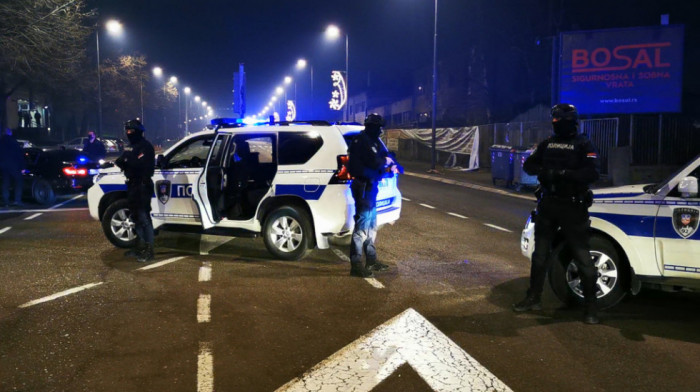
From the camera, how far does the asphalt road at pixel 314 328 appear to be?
4434 millimetres

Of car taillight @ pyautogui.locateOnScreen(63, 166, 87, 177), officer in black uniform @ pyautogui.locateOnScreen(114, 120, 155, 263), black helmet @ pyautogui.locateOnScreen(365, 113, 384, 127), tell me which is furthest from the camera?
Answer: car taillight @ pyautogui.locateOnScreen(63, 166, 87, 177)

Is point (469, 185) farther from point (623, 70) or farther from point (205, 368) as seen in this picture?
point (205, 368)

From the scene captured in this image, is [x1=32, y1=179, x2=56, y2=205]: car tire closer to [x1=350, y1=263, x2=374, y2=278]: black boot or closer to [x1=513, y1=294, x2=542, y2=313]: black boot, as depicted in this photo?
[x1=350, y1=263, x2=374, y2=278]: black boot

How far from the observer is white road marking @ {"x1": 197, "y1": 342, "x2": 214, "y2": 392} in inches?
168

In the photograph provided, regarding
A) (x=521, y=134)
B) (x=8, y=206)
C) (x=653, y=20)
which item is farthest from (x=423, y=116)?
(x=8, y=206)

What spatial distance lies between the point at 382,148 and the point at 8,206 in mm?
11118

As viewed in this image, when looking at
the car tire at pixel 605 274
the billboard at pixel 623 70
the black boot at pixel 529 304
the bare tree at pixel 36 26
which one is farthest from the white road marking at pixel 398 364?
the billboard at pixel 623 70

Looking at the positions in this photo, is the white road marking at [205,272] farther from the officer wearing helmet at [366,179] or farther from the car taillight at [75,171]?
the car taillight at [75,171]

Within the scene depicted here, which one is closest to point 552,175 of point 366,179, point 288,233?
point 366,179

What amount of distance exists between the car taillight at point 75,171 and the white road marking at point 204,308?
35.6ft

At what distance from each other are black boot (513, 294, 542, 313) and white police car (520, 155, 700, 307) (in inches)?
10.3

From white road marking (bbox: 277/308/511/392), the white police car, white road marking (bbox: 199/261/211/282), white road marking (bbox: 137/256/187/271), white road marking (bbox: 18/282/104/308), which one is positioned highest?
the white police car

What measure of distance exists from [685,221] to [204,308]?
175 inches

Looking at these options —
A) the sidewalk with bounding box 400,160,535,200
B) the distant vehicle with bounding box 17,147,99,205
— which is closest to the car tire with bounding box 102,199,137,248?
the distant vehicle with bounding box 17,147,99,205
